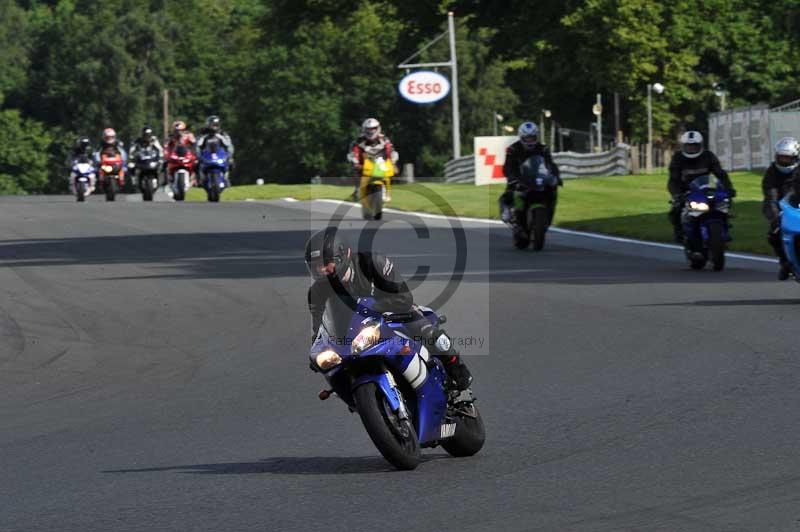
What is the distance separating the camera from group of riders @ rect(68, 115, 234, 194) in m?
31.9

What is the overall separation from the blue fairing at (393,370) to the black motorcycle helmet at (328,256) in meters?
0.21

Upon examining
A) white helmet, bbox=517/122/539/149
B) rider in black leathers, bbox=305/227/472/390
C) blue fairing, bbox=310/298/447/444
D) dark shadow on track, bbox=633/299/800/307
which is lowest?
dark shadow on track, bbox=633/299/800/307

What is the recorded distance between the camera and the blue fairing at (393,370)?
25.0ft

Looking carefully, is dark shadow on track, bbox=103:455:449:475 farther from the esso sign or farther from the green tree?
the green tree

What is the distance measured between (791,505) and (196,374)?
20.2 ft

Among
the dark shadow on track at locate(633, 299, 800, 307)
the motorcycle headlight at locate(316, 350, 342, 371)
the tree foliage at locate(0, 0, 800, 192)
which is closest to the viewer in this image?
the motorcycle headlight at locate(316, 350, 342, 371)

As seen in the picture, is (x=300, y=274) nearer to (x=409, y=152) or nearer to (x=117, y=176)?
(x=117, y=176)

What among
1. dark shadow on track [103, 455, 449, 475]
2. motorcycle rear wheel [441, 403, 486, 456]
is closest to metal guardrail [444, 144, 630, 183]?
motorcycle rear wheel [441, 403, 486, 456]

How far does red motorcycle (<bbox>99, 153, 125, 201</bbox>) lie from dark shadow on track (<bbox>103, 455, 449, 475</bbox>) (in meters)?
27.9

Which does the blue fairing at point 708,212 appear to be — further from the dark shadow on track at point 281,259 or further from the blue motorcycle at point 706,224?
the dark shadow on track at point 281,259

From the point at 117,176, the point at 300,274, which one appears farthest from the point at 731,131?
the point at 300,274

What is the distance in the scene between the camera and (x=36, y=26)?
113m

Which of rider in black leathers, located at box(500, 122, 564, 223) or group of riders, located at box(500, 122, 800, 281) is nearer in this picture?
group of riders, located at box(500, 122, 800, 281)

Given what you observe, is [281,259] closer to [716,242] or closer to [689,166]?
[689,166]
